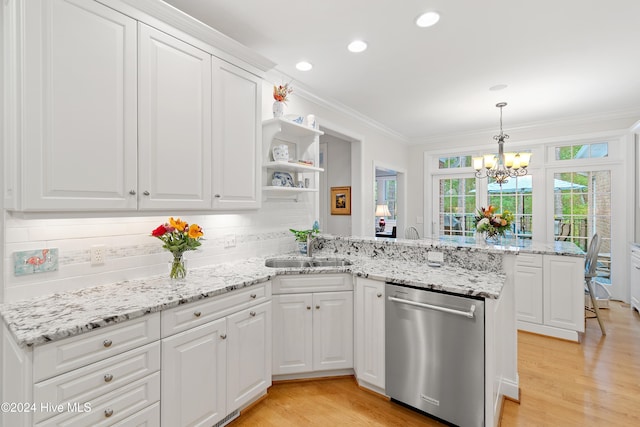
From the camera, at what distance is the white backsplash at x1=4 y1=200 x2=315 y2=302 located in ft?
5.18

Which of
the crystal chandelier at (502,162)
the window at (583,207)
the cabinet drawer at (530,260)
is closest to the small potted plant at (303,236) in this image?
the cabinet drawer at (530,260)

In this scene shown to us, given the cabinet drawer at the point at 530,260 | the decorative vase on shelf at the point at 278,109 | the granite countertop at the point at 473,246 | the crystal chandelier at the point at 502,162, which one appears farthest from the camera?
the crystal chandelier at the point at 502,162

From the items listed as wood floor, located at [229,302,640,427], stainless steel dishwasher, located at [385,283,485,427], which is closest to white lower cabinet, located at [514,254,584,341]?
wood floor, located at [229,302,640,427]

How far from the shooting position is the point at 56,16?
4.68 feet

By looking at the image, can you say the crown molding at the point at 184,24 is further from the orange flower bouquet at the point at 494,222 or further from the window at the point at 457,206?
the window at the point at 457,206

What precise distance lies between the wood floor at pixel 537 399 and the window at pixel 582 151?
294cm

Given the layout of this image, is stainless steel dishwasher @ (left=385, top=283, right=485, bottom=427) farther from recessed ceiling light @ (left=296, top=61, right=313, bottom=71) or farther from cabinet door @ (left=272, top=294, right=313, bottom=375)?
recessed ceiling light @ (left=296, top=61, right=313, bottom=71)

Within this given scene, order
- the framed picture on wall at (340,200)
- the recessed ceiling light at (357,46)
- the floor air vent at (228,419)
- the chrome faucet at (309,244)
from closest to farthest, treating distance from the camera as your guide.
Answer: the floor air vent at (228,419) < the recessed ceiling light at (357,46) < the chrome faucet at (309,244) < the framed picture on wall at (340,200)

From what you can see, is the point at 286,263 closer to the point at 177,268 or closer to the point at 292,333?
the point at 292,333

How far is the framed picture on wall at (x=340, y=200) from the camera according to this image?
4.94 meters

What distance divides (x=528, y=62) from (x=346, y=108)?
2.03 metres

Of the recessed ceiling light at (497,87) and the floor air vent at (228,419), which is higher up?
the recessed ceiling light at (497,87)

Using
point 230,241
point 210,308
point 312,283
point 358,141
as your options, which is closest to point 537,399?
point 312,283

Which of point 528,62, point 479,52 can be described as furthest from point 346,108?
point 528,62
